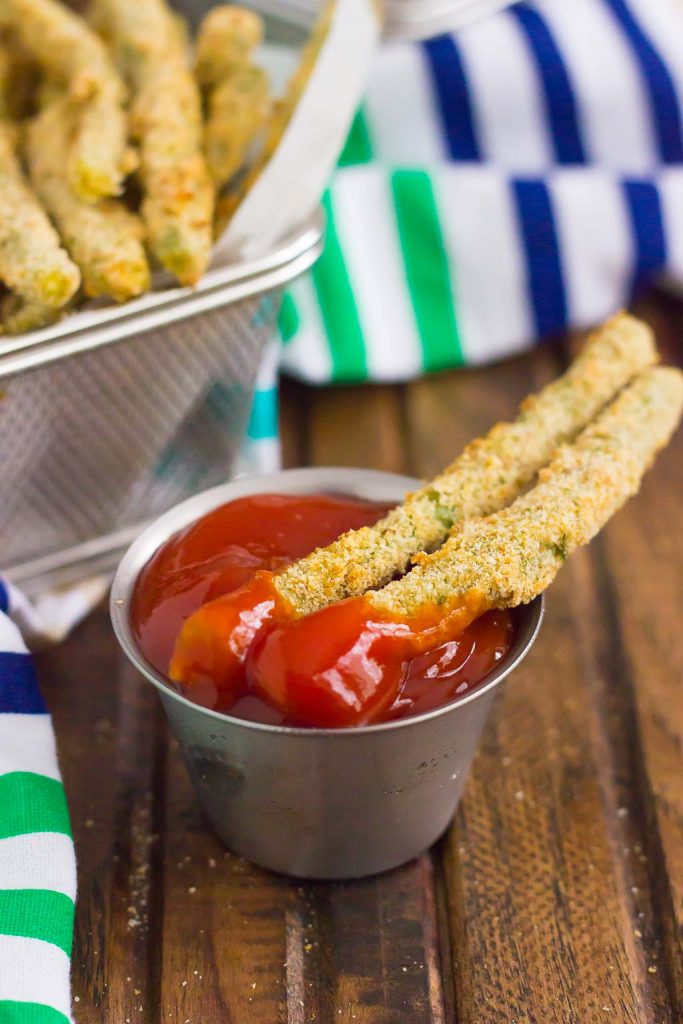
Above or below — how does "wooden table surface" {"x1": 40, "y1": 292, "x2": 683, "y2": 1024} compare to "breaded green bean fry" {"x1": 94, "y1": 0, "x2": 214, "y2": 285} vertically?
below

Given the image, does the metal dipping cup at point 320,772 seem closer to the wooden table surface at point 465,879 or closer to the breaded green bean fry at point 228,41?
the wooden table surface at point 465,879

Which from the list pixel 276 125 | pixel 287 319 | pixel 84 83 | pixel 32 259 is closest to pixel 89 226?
pixel 32 259

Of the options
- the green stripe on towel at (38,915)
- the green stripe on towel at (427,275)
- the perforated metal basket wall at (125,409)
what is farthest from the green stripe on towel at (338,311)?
the green stripe on towel at (38,915)

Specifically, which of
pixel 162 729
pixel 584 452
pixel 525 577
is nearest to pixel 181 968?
pixel 162 729

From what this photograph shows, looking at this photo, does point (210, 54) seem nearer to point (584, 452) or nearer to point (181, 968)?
point (584, 452)

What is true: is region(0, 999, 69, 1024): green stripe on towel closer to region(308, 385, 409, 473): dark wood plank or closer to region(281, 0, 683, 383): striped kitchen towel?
region(308, 385, 409, 473): dark wood plank

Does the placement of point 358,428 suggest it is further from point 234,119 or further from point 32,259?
point 32,259

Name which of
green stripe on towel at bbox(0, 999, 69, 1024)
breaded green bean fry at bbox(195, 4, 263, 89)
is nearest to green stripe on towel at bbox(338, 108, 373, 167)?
breaded green bean fry at bbox(195, 4, 263, 89)
